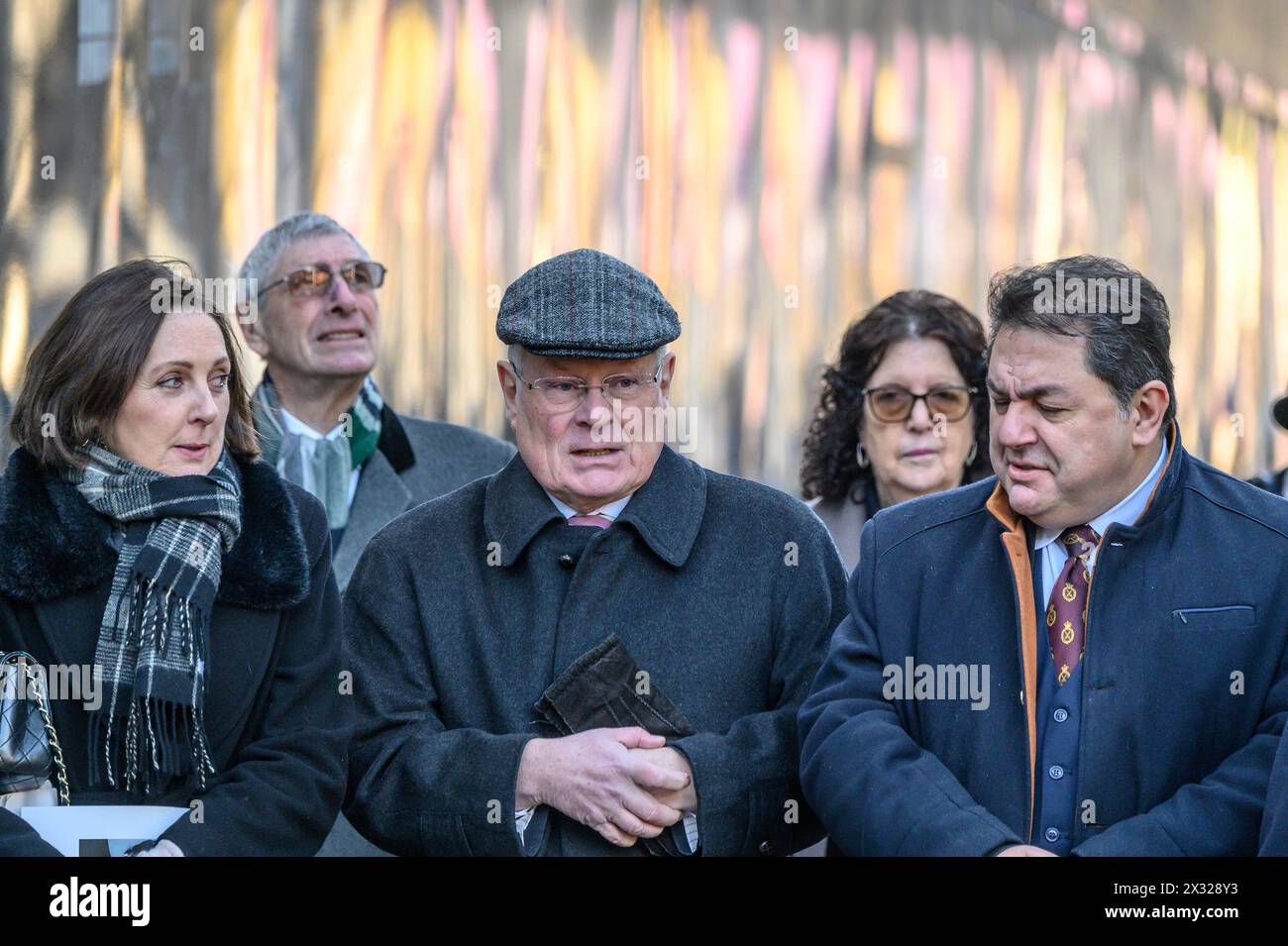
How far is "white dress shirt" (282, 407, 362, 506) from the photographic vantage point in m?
4.43

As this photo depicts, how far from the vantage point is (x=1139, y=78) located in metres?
5.89

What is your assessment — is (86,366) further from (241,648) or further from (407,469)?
(407,469)

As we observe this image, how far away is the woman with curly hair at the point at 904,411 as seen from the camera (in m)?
4.36

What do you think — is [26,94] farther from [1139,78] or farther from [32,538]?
[1139,78]

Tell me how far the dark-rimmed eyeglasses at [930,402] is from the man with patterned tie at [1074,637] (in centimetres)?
111

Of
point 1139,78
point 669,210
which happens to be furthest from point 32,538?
point 1139,78

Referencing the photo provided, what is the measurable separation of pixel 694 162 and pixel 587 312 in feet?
7.69

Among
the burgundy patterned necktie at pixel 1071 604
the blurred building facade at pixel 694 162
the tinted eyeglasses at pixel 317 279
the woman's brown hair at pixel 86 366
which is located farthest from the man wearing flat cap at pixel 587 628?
the blurred building facade at pixel 694 162

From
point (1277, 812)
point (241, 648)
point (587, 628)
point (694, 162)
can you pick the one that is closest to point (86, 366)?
point (241, 648)

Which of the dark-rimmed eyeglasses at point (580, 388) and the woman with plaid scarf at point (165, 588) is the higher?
the dark-rimmed eyeglasses at point (580, 388)

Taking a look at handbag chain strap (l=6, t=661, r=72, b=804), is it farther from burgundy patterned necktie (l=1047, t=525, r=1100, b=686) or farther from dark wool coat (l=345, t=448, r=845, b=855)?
burgundy patterned necktie (l=1047, t=525, r=1100, b=686)

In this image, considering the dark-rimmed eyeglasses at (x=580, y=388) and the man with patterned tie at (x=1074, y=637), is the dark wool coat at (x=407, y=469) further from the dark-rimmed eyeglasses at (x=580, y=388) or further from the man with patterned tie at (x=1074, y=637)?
the man with patterned tie at (x=1074, y=637)

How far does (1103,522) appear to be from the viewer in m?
3.15

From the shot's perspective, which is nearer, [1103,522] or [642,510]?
[1103,522]
